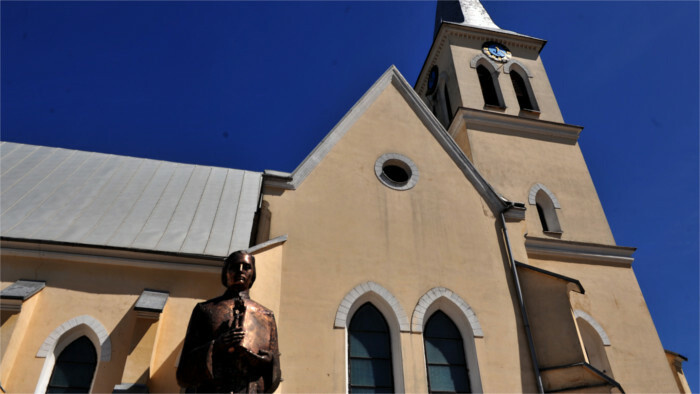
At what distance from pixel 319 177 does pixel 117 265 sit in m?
5.54

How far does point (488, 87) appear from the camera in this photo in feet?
65.0

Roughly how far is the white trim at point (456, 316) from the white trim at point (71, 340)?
22.7 feet

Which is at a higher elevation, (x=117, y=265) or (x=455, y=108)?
(x=455, y=108)

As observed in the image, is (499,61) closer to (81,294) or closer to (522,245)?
(522,245)

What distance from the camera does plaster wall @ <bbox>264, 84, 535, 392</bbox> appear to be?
9133 millimetres

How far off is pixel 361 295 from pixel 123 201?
9.32m

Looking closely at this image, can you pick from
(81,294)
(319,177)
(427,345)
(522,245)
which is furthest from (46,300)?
(522,245)

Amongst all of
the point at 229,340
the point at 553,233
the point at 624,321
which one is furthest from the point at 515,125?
the point at 229,340

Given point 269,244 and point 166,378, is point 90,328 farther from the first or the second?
point 269,244

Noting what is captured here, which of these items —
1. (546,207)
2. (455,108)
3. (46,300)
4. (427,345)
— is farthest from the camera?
(455,108)

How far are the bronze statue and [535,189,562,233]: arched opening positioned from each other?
40.7ft

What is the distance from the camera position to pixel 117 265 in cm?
1190

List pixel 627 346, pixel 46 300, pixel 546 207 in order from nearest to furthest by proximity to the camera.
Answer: pixel 46 300 → pixel 627 346 → pixel 546 207

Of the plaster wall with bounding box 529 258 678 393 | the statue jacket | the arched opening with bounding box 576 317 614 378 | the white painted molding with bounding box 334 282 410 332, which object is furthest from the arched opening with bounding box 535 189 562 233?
the statue jacket
